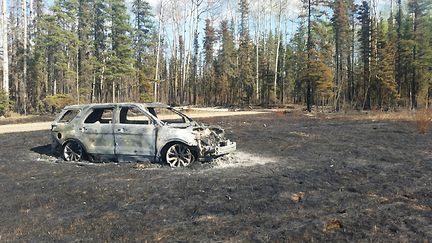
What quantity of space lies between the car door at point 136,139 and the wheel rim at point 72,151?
126 centimetres

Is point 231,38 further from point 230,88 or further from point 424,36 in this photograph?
point 424,36

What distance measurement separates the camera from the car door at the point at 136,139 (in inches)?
348

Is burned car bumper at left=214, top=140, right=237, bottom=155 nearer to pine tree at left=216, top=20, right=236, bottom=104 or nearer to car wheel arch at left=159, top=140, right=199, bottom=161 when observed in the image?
car wheel arch at left=159, top=140, right=199, bottom=161

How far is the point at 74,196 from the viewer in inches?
239

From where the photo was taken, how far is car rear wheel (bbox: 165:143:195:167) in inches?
343

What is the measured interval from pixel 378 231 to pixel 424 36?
45500 mm

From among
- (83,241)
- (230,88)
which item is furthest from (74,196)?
(230,88)

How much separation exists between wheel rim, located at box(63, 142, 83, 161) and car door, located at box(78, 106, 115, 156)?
1.15ft

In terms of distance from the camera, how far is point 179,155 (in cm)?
876

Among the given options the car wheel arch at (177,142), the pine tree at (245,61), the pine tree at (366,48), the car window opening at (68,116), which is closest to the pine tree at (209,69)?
the pine tree at (245,61)

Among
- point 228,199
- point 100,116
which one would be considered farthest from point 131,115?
point 228,199

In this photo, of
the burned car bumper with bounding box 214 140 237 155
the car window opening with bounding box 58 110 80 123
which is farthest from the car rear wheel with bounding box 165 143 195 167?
the car window opening with bounding box 58 110 80 123

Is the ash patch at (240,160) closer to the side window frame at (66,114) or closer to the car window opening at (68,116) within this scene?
the side window frame at (66,114)

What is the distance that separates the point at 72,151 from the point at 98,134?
998mm
